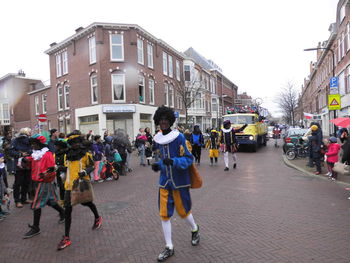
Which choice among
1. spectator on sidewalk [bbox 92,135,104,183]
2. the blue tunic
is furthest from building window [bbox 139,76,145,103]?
the blue tunic

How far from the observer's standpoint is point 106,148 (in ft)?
30.8

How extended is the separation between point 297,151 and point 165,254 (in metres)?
11.0

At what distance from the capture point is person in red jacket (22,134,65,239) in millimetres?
4160

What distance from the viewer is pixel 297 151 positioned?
12.5 metres

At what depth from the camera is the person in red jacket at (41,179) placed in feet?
13.6

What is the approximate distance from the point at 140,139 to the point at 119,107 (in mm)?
10919

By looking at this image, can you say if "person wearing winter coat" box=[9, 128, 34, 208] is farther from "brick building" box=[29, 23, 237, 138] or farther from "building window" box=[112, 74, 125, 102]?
"building window" box=[112, 74, 125, 102]

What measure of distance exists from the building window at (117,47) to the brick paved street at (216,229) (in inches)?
699

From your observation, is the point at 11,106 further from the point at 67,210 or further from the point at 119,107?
the point at 67,210

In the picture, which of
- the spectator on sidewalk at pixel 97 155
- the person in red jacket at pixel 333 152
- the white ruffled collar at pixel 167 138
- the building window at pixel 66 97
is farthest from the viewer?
the building window at pixel 66 97

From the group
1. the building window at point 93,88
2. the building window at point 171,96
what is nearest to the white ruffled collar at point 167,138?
the building window at point 93,88

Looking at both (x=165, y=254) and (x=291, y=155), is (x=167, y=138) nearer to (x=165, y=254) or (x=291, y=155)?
(x=165, y=254)

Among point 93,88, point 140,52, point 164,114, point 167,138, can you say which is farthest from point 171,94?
point 167,138

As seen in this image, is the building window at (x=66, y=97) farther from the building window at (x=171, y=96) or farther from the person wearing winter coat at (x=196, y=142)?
the person wearing winter coat at (x=196, y=142)
